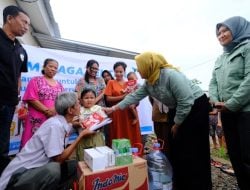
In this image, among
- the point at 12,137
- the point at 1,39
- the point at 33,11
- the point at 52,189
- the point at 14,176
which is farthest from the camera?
the point at 33,11

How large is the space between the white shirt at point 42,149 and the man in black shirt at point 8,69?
39 cm

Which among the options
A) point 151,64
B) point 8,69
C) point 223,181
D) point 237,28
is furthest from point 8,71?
point 223,181

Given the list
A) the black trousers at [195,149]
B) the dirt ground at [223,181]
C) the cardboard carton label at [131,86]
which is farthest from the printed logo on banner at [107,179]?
the cardboard carton label at [131,86]

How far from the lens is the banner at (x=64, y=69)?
290 cm

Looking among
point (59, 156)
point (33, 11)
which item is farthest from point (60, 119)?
point (33, 11)

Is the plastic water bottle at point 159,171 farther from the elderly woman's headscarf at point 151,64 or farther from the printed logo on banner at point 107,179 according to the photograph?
the elderly woman's headscarf at point 151,64

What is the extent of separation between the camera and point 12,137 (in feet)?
9.36

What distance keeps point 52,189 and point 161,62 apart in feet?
4.45

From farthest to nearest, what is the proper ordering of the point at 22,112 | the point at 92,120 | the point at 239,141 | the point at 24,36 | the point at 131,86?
the point at 24,36, the point at 131,86, the point at 22,112, the point at 92,120, the point at 239,141

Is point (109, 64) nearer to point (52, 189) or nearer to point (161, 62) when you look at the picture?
point (161, 62)

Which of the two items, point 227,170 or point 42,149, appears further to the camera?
point 227,170

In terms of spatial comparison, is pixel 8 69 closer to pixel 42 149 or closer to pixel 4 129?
pixel 4 129

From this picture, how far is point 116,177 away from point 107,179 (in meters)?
0.07

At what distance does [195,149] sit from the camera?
5.96 ft
